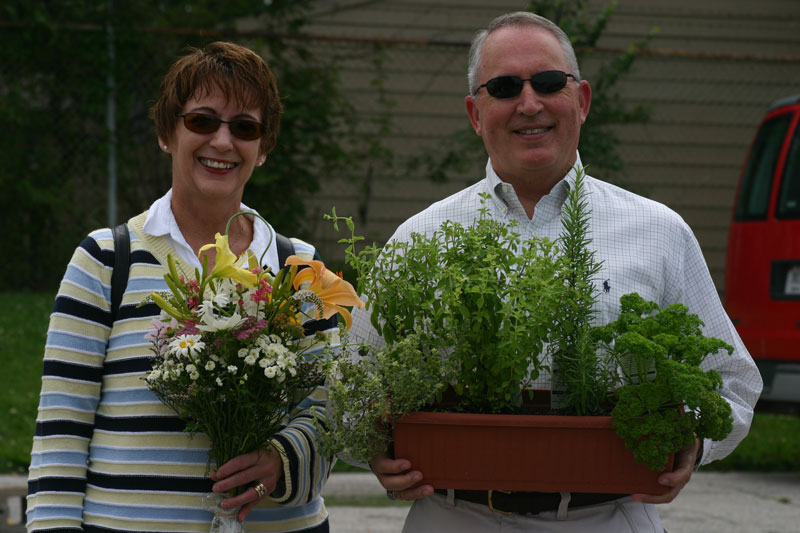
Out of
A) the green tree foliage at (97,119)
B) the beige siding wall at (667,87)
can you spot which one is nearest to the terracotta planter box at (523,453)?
the green tree foliage at (97,119)

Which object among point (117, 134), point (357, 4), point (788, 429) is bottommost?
point (788, 429)

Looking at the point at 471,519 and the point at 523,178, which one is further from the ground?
the point at 523,178

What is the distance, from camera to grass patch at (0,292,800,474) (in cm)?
703

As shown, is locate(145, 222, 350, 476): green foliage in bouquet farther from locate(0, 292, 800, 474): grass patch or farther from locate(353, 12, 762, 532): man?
locate(0, 292, 800, 474): grass patch

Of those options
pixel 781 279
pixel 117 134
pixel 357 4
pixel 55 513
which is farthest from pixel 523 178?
pixel 357 4

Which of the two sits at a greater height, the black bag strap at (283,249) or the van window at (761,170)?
the van window at (761,170)

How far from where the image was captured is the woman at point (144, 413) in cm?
248

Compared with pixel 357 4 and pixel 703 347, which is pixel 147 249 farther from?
pixel 357 4

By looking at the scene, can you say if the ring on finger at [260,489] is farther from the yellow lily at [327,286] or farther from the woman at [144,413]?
the yellow lily at [327,286]

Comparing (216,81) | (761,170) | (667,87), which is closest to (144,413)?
(216,81)

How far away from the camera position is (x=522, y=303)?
7.15ft

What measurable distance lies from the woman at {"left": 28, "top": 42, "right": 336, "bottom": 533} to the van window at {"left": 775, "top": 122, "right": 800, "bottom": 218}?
5.22 meters

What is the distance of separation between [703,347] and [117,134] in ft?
28.2

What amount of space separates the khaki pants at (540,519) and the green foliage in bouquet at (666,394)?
1.19 feet
